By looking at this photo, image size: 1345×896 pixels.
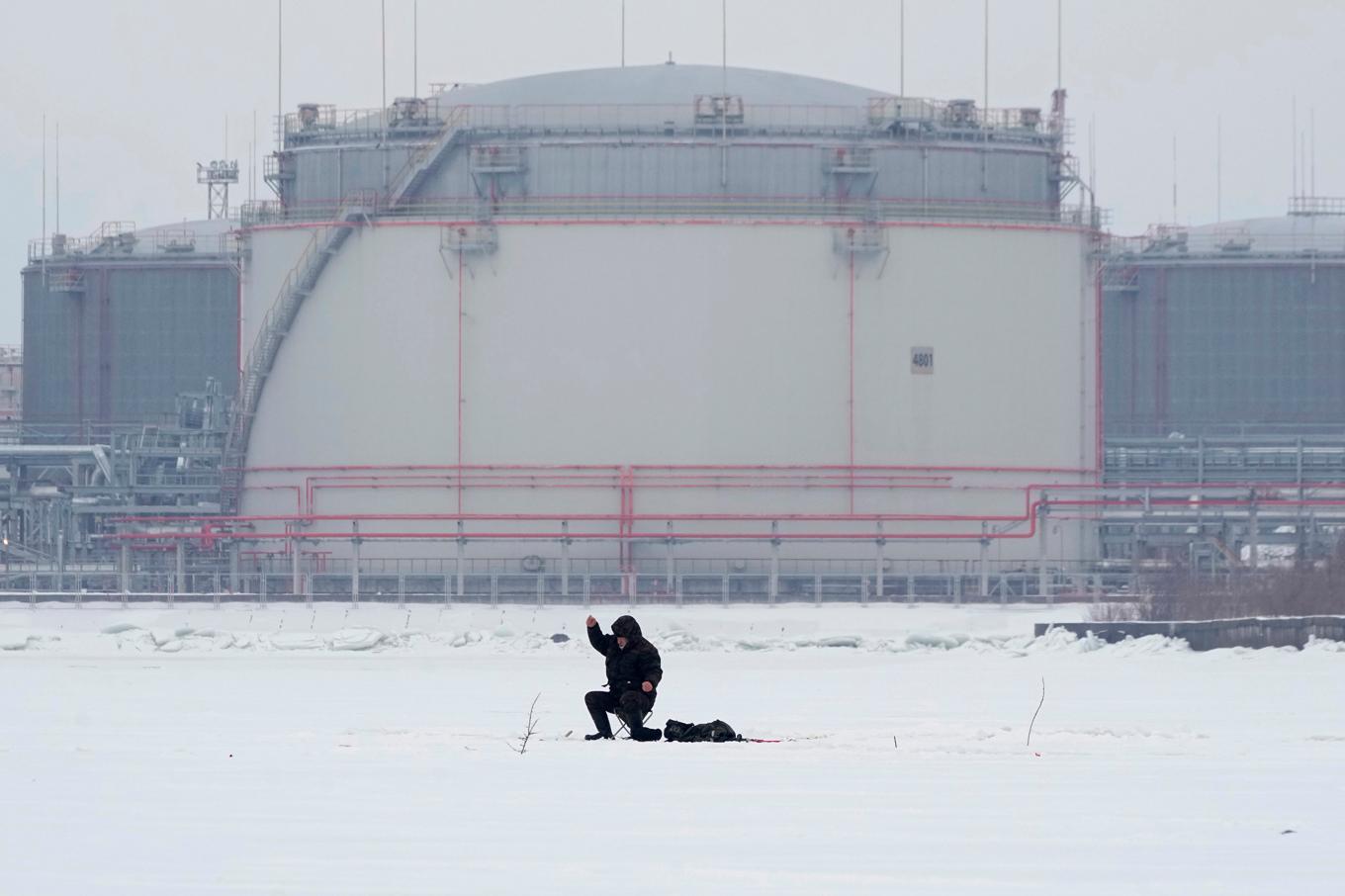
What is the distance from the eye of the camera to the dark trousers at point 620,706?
1948cm

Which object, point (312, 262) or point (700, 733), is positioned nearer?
point (700, 733)

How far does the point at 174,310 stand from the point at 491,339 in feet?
84.0

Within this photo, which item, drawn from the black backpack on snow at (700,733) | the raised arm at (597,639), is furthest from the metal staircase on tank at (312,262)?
the black backpack on snow at (700,733)

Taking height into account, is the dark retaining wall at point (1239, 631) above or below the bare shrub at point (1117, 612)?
above

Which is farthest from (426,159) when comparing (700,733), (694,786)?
(694,786)

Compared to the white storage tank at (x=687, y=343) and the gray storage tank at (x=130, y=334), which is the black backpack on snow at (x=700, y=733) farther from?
the gray storage tank at (x=130, y=334)

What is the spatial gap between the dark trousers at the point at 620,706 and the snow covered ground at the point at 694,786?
0.34 metres

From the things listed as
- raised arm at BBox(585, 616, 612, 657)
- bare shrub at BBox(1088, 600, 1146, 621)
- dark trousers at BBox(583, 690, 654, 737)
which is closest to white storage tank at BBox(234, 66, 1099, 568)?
bare shrub at BBox(1088, 600, 1146, 621)

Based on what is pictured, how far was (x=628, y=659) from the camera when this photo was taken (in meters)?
20.0

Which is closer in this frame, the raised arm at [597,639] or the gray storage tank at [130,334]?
the raised arm at [597,639]

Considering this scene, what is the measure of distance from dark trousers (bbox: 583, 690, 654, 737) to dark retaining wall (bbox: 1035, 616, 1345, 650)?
13.1 m

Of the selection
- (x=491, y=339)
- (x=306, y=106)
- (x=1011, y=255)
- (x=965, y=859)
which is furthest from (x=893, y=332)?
(x=965, y=859)

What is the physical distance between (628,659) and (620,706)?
0.52 metres

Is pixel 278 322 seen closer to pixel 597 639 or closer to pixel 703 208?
pixel 703 208
